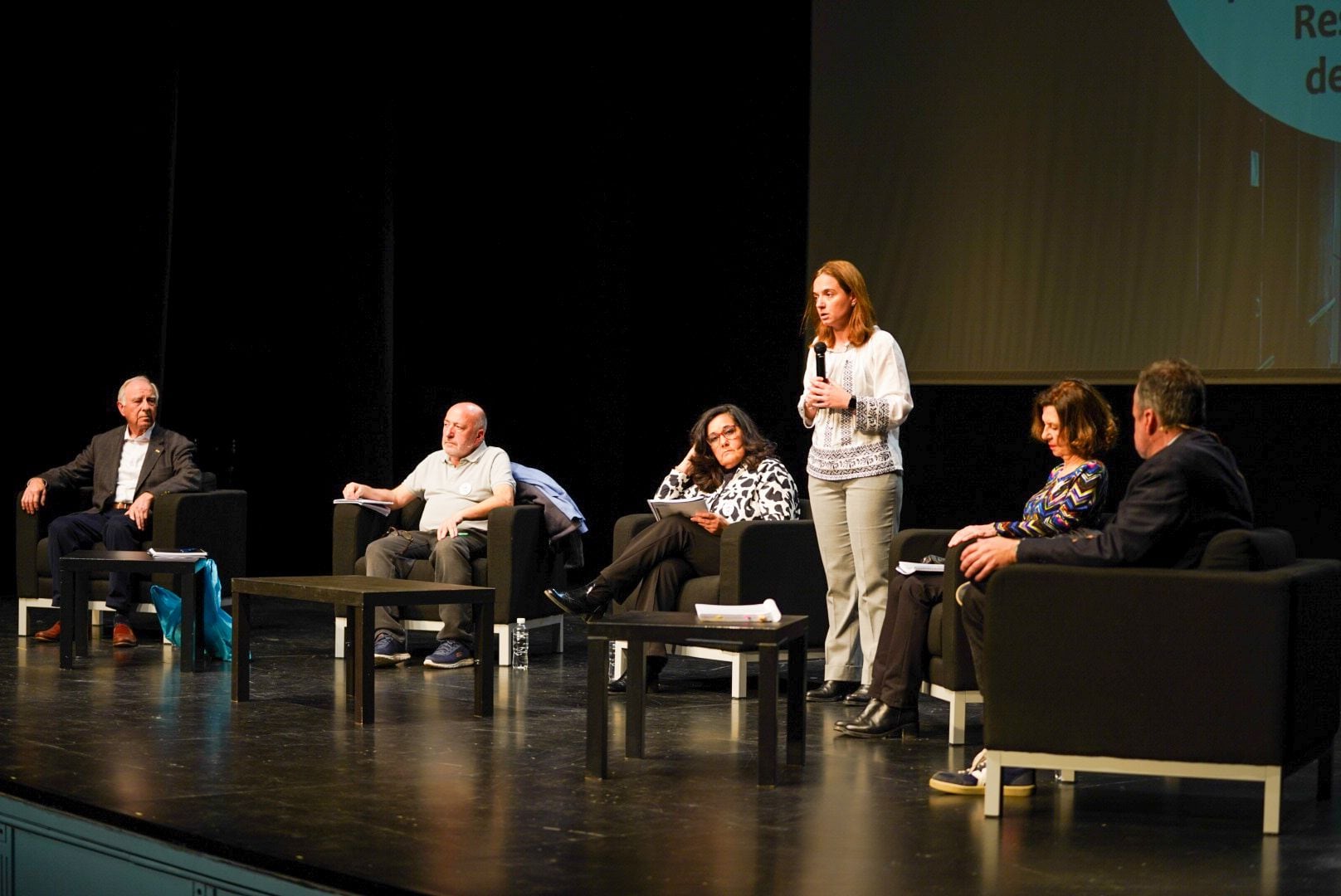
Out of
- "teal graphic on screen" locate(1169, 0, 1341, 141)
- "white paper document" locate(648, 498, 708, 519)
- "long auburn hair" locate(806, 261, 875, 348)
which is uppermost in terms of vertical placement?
"teal graphic on screen" locate(1169, 0, 1341, 141)

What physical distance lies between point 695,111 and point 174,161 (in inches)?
103

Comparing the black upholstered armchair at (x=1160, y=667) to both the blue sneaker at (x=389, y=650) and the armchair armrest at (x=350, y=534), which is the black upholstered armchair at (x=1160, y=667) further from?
the armchair armrest at (x=350, y=534)

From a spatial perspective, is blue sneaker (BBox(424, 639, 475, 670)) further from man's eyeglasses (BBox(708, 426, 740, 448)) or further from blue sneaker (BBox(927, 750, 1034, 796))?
blue sneaker (BBox(927, 750, 1034, 796))

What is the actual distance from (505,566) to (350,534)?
2.38 ft

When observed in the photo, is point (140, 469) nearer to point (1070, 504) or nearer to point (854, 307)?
point (854, 307)

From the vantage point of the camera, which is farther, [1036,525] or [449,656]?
[449,656]

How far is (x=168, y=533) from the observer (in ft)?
21.5

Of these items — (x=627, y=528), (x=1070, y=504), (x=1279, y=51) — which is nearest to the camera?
(x=1070, y=504)

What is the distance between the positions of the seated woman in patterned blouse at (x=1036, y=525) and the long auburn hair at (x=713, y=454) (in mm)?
→ 1134

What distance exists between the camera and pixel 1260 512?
6957 mm

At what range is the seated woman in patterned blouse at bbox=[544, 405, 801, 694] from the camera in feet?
18.0

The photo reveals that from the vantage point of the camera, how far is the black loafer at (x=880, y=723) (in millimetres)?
4574

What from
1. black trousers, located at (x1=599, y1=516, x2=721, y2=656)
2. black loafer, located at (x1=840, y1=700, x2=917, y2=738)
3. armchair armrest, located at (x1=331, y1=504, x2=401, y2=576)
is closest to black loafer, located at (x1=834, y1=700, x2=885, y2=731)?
black loafer, located at (x1=840, y1=700, x2=917, y2=738)

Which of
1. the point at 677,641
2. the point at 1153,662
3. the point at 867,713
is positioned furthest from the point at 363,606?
the point at 1153,662
